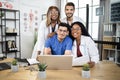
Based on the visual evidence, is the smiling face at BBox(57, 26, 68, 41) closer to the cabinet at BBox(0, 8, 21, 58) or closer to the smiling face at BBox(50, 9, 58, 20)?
the smiling face at BBox(50, 9, 58, 20)

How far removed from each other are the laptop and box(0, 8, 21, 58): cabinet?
12.0 ft

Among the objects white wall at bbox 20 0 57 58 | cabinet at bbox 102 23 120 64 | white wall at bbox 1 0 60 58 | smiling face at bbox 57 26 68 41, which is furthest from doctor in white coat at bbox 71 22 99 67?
white wall at bbox 20 0 57 58

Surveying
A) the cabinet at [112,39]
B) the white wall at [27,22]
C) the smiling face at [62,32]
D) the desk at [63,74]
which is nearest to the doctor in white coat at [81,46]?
the smiling face at [62,32]

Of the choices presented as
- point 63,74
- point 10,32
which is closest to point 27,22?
point 10,32

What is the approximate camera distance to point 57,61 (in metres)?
1.97

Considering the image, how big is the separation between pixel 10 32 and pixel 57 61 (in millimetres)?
3791

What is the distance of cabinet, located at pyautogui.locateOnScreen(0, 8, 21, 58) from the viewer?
5344 millimetres

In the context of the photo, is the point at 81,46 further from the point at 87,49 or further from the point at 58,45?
the point at 58,45

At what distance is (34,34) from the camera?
6.30m

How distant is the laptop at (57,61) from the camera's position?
1928 millimetres

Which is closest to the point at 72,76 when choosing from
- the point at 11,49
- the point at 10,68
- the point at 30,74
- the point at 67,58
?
the point at 67,58

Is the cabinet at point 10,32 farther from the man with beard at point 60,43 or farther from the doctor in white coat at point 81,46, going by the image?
the doctor in white coat at point 81,46

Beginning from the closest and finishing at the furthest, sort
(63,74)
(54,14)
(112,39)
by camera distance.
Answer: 1. (63,74)
2. (54,14)
3. (112,39)

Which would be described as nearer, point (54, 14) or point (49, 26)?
point (54, 14)
